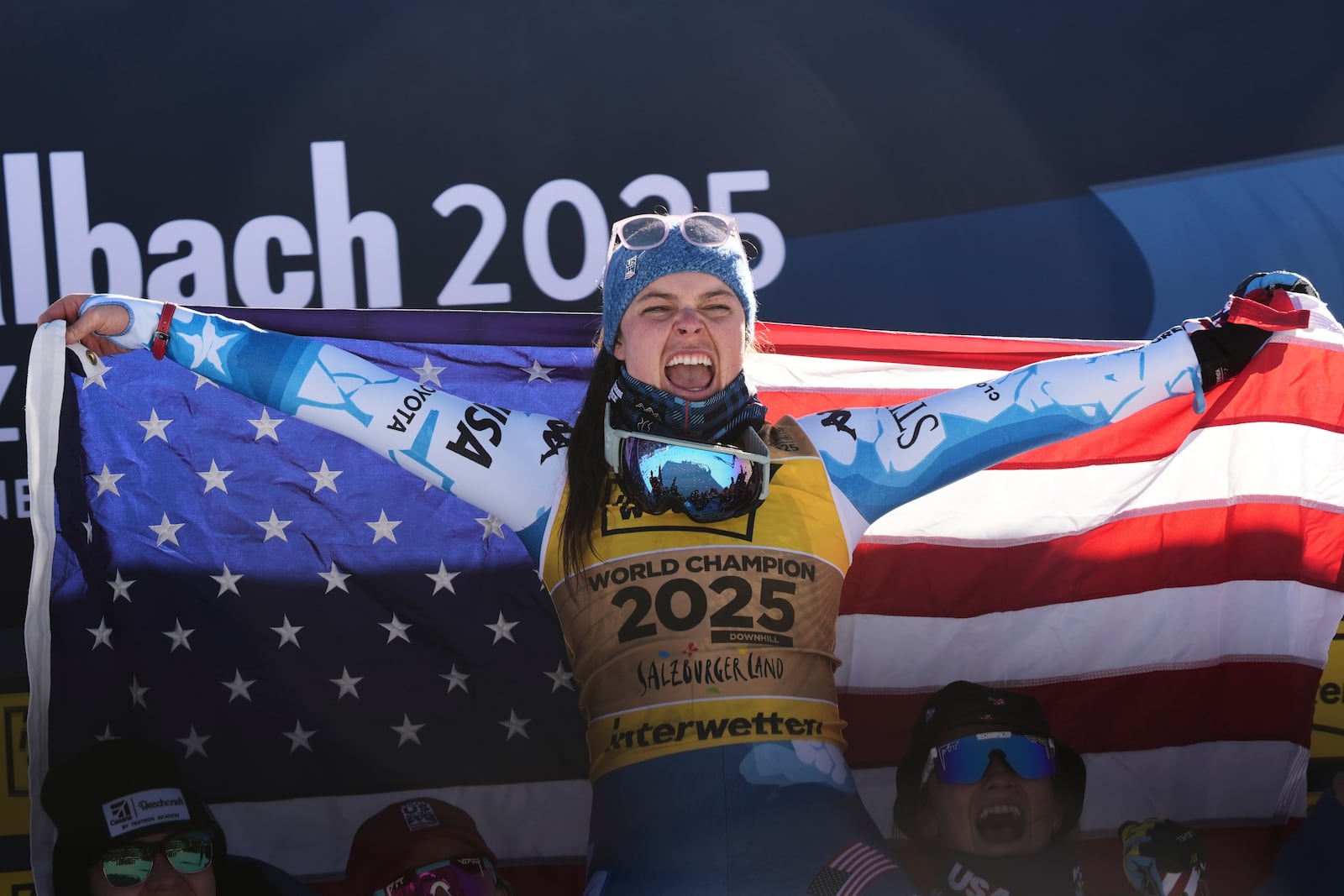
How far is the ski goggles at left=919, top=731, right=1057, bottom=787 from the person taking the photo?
9.27 ft

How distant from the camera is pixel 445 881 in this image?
2.71 m

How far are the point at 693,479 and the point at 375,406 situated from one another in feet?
2.22

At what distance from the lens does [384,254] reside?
3795 mm

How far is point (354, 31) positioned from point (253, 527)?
1.56 meters

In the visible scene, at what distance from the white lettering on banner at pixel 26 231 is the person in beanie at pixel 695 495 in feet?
3.68

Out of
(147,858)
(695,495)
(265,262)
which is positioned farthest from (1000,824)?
(265,262)

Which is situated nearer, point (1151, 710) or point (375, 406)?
point (375, 406)

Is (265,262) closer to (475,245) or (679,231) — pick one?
(475,245)

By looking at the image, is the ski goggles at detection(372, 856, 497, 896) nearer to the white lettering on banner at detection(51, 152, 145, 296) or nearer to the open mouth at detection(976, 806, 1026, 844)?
the open mouth at detection(976, 806, 1026, 844)

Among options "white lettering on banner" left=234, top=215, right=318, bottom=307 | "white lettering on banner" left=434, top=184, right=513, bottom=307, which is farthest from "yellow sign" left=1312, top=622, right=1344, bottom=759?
"white lettering on banner" left=234, top=215, right=318, bottom=307

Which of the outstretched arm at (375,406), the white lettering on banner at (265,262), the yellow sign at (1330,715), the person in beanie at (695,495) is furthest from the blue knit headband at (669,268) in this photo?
the yellow sign at (1330,715)

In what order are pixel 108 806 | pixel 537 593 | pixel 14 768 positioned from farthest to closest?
pixel 14 768 < pixel 537 593 < pixel 108 806

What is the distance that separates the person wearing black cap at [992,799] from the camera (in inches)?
108

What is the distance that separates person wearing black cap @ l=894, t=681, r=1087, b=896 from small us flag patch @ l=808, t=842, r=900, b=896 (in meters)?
0.57
